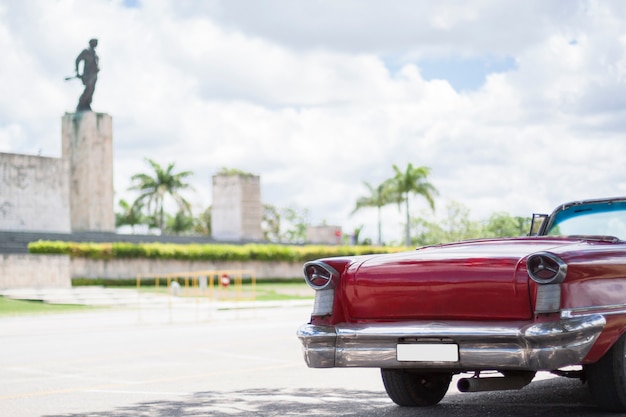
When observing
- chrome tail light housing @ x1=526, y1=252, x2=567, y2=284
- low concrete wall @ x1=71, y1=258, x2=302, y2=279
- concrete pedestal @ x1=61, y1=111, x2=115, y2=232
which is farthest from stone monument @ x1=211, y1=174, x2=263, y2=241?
chrome tail light housing @ x1=526, y1=252, x2=567, y2=284

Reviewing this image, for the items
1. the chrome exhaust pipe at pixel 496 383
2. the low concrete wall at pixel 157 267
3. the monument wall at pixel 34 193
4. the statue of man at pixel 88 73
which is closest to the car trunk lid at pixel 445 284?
the chrome exhaust pipe at pixel 496 383

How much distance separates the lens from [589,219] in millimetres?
7980

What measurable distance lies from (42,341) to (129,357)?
3.97m

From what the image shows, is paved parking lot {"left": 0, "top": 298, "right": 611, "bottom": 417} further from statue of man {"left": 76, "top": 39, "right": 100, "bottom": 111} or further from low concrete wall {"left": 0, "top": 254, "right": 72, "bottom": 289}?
statue of man {"left": 76, "top": 39, "right": 100, "bottom": 111}

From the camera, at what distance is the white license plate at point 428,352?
6.07 m

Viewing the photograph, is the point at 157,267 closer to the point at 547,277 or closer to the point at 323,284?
the point at 323,284

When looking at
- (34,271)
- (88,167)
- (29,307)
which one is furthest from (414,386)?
(88,167)

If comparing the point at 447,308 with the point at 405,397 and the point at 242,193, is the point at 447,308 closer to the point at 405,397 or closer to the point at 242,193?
the point at 405,397

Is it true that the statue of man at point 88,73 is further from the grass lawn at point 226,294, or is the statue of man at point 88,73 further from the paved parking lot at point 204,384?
the paved parking lot at point 204,384

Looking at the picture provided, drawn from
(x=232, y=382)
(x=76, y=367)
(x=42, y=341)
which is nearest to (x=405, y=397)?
(x=232, y=382)

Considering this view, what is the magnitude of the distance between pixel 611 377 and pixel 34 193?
125 ft

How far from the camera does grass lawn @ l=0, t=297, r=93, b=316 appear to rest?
26.9 m

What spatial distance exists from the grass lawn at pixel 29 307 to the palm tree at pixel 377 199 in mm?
41407

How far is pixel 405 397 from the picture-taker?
734 cm
